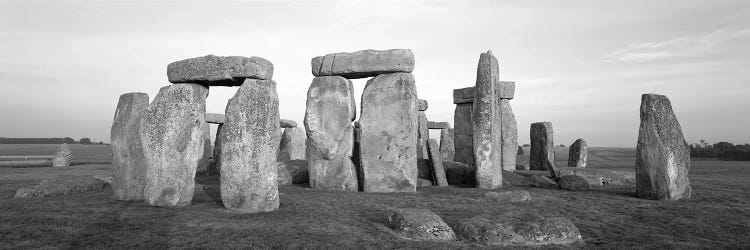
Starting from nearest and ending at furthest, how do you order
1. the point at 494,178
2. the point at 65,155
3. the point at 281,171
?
the point at 494,178, the point at 281,171, the point at 65,155

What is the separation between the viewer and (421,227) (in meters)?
7.01

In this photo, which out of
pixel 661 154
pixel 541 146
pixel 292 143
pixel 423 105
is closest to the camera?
pixel 661 154

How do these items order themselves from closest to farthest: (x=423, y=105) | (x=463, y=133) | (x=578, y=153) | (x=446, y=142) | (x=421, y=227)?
1. (x=421, y=227)
2. (x=463, y=133)
3. (x=578, y=153)
4. (x=423, y=105)
5. (x=446, y=142)

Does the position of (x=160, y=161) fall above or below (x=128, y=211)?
above

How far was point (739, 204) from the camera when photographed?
10148mm

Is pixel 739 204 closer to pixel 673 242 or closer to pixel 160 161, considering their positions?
pixel 673 242

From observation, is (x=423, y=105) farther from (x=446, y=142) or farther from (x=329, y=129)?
(x=329, y=129)

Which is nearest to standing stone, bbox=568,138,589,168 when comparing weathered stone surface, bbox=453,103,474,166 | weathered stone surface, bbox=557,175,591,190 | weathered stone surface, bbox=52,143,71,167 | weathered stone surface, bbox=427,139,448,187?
weathered stone surface, bbox=453,103,474,166

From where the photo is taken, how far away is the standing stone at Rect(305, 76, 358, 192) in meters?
13.4

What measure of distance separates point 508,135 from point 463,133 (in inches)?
67.8

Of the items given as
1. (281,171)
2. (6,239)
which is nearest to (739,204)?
(281,171)

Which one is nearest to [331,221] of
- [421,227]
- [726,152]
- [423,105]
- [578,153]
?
[421,227]

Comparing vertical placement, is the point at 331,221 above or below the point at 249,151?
below

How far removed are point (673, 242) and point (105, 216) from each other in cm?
860
